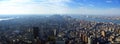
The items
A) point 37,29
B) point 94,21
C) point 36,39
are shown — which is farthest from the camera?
point 94,21

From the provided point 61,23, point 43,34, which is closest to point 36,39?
point 43,34

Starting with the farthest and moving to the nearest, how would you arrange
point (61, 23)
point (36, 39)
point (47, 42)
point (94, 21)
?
point (94, 21)
point (61, 23)
point (36, 39)
point (47, 42)

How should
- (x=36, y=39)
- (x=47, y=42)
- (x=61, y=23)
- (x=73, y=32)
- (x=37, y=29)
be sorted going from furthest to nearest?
(x=61, y=23) → (x=73, y=32) → (x=37, y=29) → (x=36, y=39) → (x=47, y=42)

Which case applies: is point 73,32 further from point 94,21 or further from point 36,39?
point 94,21

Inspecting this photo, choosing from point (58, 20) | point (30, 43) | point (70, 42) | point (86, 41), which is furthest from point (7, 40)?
point (58, 20)

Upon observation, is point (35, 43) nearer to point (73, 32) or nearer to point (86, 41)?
Result: point (86, 41)

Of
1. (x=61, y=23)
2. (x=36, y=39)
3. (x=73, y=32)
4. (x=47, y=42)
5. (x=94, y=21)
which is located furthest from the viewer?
(x=94, y=21)

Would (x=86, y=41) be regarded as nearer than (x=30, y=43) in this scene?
No

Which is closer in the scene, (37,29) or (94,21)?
(37,29)

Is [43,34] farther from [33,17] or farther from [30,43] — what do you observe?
[33,17]
